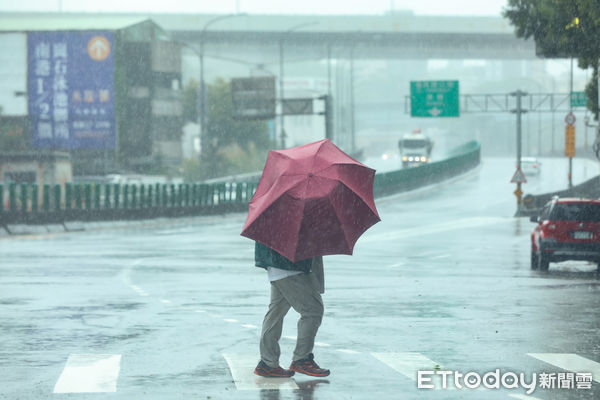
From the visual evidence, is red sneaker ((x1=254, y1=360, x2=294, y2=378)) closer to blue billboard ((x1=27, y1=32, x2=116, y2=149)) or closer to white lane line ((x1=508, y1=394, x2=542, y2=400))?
white lane line ((x1=508, y1=394, x2=542, y2=400))

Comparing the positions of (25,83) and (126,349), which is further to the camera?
(25,83)

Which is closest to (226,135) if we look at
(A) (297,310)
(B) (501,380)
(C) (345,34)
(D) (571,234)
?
(C) (345,34)

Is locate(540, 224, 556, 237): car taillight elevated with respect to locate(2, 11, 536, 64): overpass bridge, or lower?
lower

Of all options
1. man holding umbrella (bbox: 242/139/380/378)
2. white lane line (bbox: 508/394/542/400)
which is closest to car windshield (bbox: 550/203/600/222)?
man holding umbrella (bbox: 242/139/380/378)

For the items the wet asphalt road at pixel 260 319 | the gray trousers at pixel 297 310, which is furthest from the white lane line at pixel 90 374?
the gray trousers at pixel 297 310

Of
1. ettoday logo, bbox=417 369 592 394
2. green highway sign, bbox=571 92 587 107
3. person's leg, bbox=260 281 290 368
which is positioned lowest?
ettoday logo, bbox=417 369 592 394

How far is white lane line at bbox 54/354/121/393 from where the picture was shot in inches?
375

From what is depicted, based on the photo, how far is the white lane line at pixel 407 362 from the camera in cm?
1037

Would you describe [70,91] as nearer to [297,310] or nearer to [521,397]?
[297,310]

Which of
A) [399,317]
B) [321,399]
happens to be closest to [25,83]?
[399,317]

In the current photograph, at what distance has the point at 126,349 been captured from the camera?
11828 mm

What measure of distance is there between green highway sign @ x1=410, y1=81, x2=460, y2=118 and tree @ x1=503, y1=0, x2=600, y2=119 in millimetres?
41600

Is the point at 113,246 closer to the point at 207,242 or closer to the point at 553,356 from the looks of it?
the point at 207,242

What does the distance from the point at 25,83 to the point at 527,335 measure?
64402 mm
